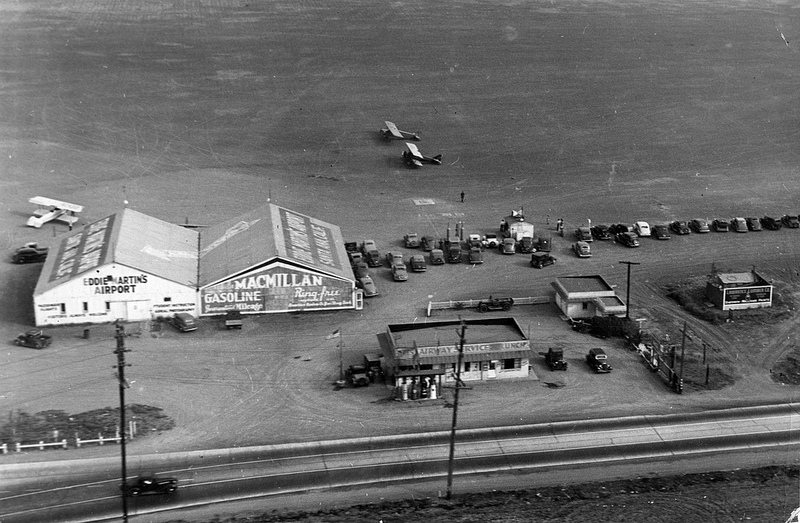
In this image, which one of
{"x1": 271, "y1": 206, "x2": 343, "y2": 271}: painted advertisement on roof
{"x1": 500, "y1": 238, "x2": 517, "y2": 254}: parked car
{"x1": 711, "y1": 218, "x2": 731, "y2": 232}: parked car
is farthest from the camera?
{"x1": 711, "y1": 218, "x2": 731, "y2": 232}: parked car

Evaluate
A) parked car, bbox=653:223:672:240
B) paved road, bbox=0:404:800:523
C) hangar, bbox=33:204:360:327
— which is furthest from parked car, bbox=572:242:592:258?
paved road, bbox=0:404:800:523

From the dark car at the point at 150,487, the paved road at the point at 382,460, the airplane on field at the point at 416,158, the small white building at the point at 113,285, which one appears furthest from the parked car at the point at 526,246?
the dark car at the point at 150,487

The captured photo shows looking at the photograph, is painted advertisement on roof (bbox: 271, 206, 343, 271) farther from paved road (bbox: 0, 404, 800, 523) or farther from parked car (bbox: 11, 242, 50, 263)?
paved road (bbox: 0, 404, 800, 523)

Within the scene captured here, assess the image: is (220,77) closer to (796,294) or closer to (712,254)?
(712,254)

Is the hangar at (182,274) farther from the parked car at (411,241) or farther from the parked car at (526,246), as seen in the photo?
the parked car at (526,246)

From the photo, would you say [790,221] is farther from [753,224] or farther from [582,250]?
[582,250]

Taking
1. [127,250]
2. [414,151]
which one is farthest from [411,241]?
[127,250]

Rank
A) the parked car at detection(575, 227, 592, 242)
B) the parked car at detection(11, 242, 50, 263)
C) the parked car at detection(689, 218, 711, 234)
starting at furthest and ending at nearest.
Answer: the parked car at detection(689, 218, 711, 234) < the parked car at detection(575, 227, 592, 242) < the parked car at detection(11, 242, 50, 263)

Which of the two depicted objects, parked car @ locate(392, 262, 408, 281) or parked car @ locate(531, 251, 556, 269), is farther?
parked car @ locate(531, 251, 556, 269)

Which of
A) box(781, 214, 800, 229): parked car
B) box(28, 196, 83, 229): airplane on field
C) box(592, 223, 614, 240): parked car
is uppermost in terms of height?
box(28, 196, 83, 229): airplane on field
